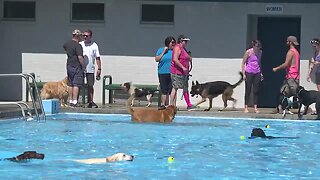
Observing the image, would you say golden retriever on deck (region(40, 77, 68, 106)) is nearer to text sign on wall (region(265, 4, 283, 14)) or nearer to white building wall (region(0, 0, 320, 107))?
white building wall (region(0, 0, 320, 107))

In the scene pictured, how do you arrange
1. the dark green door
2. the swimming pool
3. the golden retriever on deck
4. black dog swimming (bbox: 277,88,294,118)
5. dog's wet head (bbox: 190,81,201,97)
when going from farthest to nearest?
1. the dark green door
2. dog's wet head (bbox: 190,81,201,97)
3. the golden retriever on deck
4. black dog swimming (bbox: 277,88,294,118)
5. the swimming pool

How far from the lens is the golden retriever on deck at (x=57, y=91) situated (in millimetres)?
18875

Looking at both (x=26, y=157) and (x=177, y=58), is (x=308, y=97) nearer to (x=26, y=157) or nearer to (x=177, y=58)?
(x=177, y=58)

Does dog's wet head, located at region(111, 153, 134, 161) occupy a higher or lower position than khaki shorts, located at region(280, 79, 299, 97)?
lower

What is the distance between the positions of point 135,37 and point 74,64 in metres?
3.85

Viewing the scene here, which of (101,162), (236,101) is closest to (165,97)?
(236,101)

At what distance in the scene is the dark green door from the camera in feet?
72.0

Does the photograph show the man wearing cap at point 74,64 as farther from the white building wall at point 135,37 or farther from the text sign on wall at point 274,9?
the text sign on wall at point 274,9

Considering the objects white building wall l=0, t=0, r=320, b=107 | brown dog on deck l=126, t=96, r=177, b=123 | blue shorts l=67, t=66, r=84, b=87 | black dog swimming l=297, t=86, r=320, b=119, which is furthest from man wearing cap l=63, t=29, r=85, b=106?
black dog swimming l=297, t=86, r=320, b=119

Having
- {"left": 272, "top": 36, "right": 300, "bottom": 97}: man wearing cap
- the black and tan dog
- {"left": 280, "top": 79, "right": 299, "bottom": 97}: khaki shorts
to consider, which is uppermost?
{"left": 272, "top": 36, "right": 300, "bottom": 97}: man wearing cap

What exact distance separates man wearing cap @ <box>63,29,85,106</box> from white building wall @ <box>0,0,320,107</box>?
3.49 metres

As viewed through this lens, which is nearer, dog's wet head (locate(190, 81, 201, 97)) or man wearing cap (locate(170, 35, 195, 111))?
man wearing cap (locate(170, 35, 195, 111))

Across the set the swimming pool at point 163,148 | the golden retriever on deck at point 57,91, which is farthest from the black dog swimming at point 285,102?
the golden retriever on deck at point 57,91

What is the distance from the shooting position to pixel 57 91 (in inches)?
744
